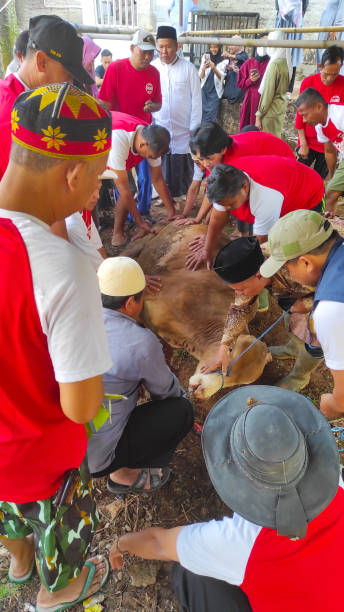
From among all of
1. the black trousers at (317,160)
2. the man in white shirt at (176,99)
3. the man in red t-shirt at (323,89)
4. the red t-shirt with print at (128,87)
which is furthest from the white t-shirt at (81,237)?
the black trousers at (317,160)

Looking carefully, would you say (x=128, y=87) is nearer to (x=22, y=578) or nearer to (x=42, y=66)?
(x=42, y=66)

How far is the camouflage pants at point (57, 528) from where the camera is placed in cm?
165

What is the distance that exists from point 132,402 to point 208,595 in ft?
3.62

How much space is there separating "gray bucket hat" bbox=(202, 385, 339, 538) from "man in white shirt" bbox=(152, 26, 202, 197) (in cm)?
478

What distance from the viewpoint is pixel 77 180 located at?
1.16m

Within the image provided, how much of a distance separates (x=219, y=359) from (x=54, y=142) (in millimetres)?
2221

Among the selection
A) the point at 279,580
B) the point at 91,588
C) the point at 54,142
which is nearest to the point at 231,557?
the point at 279,580

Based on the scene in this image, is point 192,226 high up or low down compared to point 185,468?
up

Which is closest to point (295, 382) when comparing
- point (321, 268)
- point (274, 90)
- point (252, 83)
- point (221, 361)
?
point (221, 361)

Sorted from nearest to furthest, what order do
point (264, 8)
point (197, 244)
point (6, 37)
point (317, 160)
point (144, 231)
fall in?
point (197, 244), point (144, 231), point (317, 160), point (6, 37), point (264, 8)

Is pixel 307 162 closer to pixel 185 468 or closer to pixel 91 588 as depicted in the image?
pixel 185 468

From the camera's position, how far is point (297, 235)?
6.91 ft

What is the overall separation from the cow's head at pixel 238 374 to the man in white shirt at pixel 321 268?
84cm

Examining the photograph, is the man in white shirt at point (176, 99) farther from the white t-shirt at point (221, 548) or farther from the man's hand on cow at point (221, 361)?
the white t-shirt at point (221, 548)
